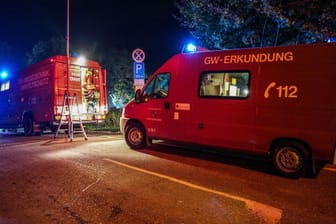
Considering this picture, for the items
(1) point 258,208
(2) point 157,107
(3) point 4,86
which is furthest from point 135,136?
(3) point 4,86

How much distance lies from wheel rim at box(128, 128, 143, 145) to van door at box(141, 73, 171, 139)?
1.36 ft

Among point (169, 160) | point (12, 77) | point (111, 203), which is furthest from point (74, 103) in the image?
point (111, 203)

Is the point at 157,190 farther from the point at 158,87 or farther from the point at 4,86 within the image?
the point at 4,86

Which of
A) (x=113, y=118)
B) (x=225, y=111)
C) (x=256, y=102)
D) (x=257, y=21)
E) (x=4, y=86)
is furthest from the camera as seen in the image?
(x=113, y=118)

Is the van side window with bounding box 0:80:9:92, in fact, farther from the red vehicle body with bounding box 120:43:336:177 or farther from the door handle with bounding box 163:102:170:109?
the door handle with bounding box 163:102:170:109

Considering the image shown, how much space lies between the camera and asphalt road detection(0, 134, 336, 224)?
4055 millimetres

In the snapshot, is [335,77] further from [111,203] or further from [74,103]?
[74,103]

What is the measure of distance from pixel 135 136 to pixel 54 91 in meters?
5.25

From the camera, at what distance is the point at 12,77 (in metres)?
15.7

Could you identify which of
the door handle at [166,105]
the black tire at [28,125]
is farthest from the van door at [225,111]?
the black tire at [28,125]

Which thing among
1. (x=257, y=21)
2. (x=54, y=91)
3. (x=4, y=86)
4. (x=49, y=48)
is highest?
(x=49, y=48)

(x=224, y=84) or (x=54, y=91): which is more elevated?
(x=54, y=91)

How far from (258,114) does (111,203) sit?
367 centimetres

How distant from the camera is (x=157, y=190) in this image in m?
5.07
